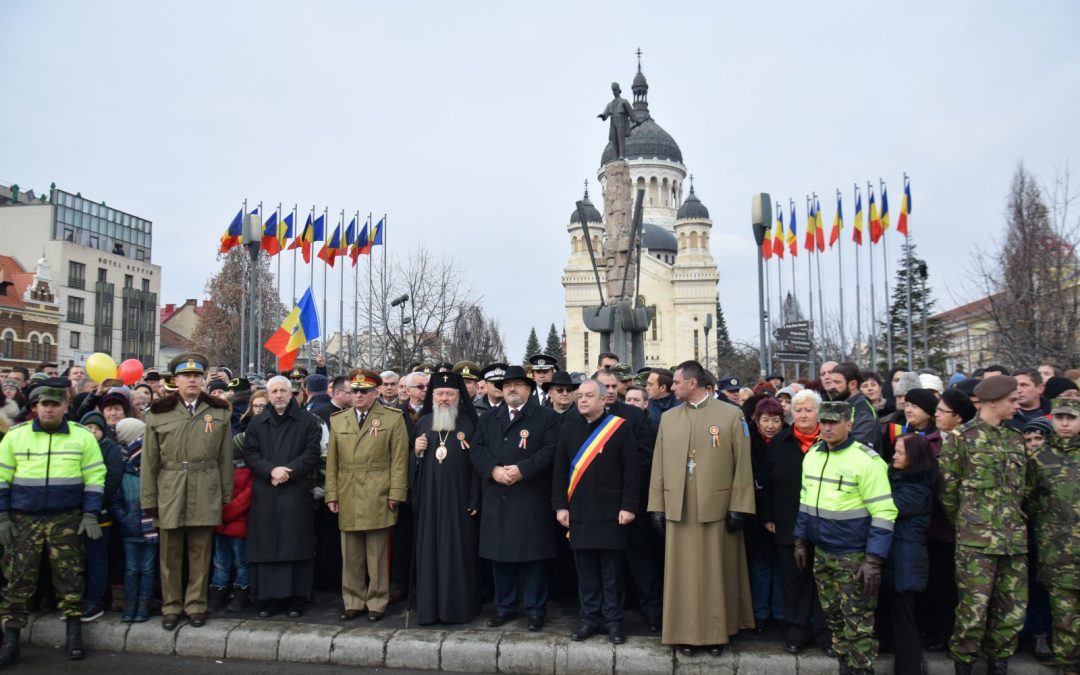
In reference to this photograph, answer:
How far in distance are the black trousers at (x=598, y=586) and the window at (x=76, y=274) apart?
61.7m

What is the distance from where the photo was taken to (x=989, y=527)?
5.05 metres


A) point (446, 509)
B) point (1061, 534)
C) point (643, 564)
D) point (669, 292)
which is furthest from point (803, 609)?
point (669, 292)

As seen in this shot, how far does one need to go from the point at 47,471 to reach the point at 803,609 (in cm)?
618

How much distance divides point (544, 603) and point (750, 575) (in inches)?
71.1

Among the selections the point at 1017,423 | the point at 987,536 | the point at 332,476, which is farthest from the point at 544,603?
the point at 1017,423

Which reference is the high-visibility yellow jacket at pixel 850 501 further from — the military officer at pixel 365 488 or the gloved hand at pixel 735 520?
the military officer at pixel 365 488

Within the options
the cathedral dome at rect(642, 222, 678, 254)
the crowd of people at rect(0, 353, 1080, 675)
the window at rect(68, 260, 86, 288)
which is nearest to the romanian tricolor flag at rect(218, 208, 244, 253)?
the crowd of people at rect(0, 353, 1080, 675)

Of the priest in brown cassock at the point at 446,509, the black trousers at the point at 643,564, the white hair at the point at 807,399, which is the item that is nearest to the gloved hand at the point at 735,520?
the black trousers at the point at 643,564

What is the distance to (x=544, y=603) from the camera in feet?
20.6

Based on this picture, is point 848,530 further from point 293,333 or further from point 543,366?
point 293,333

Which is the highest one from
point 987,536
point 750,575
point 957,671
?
point 987,536

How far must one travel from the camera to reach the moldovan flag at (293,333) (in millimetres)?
16219

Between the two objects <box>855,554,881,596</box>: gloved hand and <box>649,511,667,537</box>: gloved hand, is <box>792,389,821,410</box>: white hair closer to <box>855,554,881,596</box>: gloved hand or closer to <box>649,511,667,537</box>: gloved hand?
<box>855,554,881,596</box>: gloved hand

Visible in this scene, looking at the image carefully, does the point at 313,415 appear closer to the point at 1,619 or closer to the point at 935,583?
the point at 1,619
